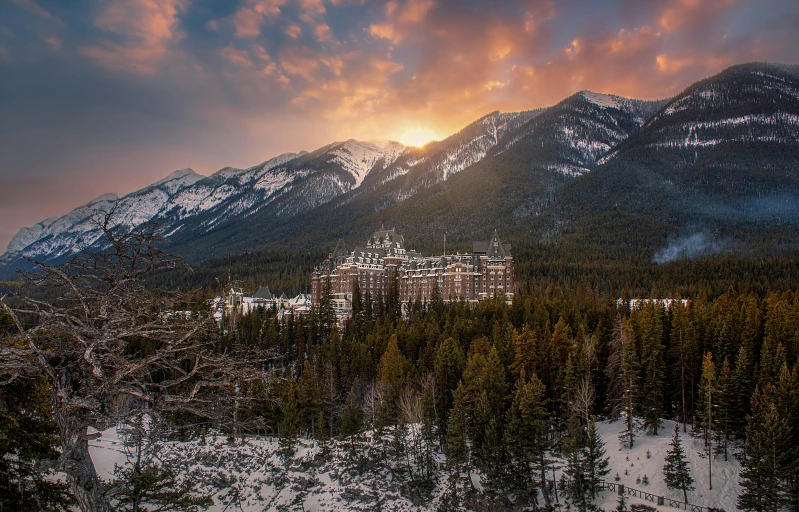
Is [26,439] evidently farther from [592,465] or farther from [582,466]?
[592,465]

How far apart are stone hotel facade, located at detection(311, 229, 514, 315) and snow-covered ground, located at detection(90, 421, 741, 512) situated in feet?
217

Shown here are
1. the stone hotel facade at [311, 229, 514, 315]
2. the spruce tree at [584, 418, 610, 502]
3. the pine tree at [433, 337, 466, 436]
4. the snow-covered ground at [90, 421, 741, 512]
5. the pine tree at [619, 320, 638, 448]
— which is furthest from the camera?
the stone hotel facade at [311, 229, 514, 315]

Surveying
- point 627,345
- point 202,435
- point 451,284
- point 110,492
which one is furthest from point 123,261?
point 451,284

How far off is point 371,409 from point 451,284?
6206 cm

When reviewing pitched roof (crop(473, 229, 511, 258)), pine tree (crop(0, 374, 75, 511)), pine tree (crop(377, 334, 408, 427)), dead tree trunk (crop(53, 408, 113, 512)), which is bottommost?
pine tree (crop(377, 334, 408, 427))

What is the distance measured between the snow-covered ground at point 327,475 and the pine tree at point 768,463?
4.27 m

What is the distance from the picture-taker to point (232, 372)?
35.3 ft

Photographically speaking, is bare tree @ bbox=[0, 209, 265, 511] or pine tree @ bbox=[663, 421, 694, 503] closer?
bare tree @ bbox=[0, 209, 265, 511]

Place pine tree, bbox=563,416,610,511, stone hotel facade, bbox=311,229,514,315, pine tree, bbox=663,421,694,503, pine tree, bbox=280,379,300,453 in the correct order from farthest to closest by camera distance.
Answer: stone hotel facade, bbox=311,229,514,315, pine tree, bbox=280,379,300,453, pine tree, bbox=563,416,610,511, pine tree, bbox=663,421,694,503

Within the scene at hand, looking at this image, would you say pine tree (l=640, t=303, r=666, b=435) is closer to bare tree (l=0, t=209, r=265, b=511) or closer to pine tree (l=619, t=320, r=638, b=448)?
pine tree (l=619, t=320, r=638, b=448)

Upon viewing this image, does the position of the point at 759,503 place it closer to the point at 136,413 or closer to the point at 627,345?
the point at 627,345

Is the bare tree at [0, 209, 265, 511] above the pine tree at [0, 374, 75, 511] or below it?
above

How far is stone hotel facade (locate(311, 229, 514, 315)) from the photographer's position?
127562 millimetres

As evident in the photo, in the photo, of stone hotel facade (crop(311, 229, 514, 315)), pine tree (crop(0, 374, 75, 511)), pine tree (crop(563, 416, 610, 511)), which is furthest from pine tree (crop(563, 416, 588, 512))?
stone hotel facade (crop(311, 229, 514, 315))
